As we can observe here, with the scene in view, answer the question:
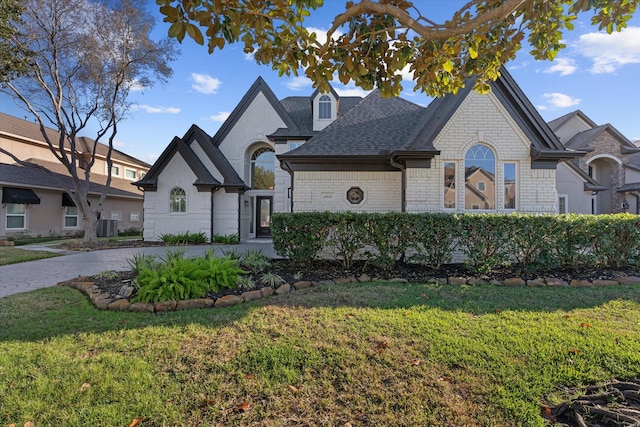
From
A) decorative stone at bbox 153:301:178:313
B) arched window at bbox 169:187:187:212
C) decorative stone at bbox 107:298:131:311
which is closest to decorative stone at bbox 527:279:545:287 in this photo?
decorative stone at bbox 153:301:178:313

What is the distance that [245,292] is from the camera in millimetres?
5707

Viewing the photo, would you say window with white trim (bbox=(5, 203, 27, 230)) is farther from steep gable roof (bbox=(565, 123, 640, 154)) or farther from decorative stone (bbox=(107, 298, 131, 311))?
steep gable roof (bbox=(565, 123, 640, 154))

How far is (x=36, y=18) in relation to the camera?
1327cm

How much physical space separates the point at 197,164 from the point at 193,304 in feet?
41.9

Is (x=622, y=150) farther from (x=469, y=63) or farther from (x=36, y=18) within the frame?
(x=36, y=18)

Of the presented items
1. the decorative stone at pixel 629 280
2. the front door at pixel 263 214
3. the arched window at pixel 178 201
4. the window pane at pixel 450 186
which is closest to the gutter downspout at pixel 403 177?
the window pane at pixel 450 186

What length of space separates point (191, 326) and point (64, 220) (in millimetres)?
23120

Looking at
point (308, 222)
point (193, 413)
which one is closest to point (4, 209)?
point (308, 222)

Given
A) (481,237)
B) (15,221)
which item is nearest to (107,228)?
(15,221)

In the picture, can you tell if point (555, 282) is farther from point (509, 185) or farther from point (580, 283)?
point (509, 185)

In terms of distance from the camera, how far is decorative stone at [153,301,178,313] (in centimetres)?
504

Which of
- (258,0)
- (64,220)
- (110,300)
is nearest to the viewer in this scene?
(258,0)

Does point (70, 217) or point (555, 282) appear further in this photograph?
point (70, 217)

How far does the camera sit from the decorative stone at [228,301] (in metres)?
5.28
